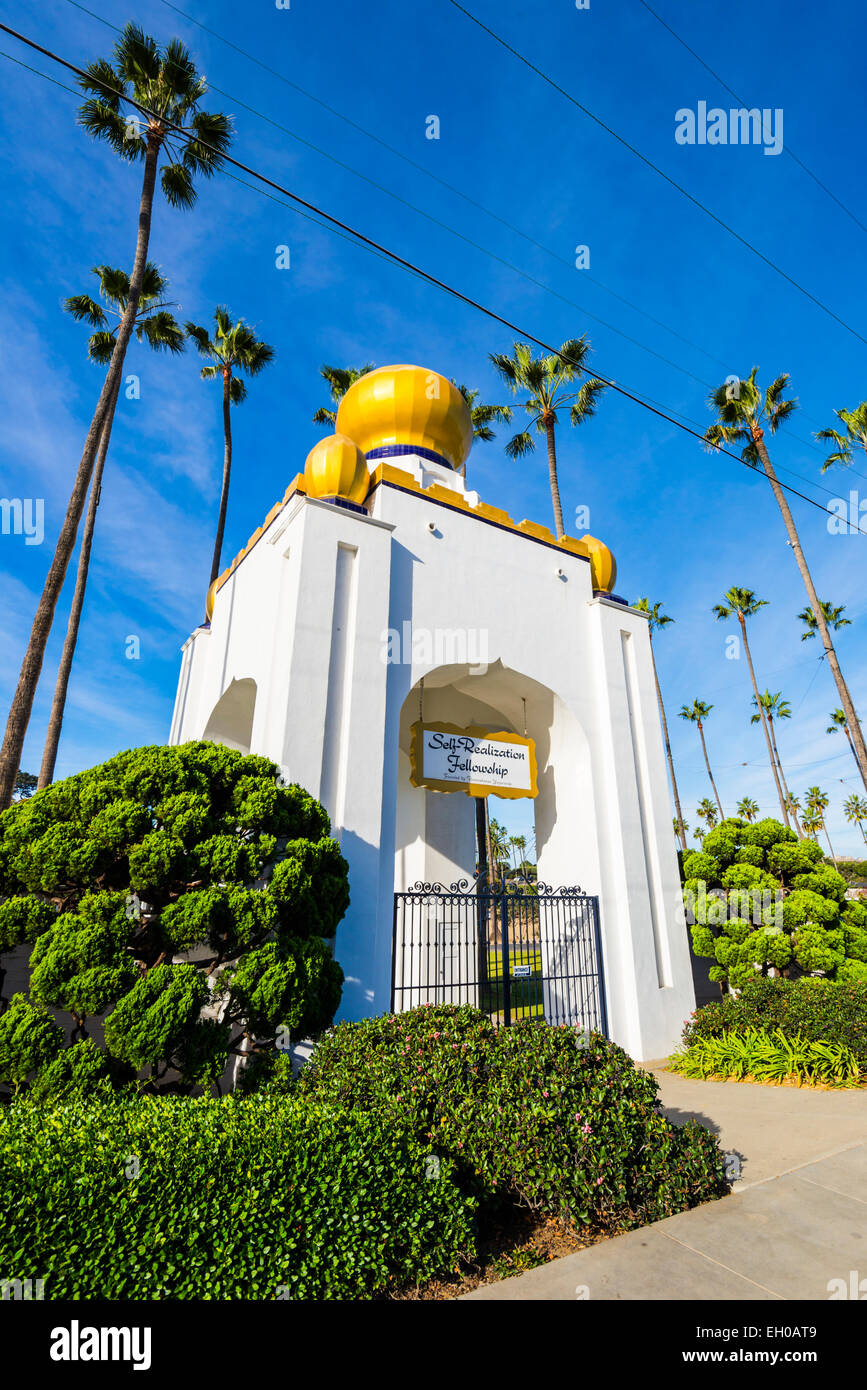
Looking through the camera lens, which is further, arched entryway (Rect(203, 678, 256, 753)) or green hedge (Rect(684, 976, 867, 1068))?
arched entryway (Rect(203, 678, 256, 753))

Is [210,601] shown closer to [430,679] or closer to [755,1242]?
[430,679]

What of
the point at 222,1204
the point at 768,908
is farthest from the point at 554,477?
the point at 222,1204

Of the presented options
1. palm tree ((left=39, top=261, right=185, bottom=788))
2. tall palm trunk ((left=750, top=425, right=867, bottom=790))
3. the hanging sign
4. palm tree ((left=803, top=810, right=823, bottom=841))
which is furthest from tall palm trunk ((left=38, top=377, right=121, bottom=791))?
palm tree ((left=803, top=810, right=823, bottom=841))

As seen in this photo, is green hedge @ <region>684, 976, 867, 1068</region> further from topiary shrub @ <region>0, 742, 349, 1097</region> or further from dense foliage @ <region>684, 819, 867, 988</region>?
topiary shrub @ <region>0, 742, 349, 1097</region>

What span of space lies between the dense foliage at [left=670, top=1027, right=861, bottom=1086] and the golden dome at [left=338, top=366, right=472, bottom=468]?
11.1m

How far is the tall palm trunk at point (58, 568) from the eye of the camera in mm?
9844

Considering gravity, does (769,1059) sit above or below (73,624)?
below

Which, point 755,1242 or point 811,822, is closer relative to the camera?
point 755,1242

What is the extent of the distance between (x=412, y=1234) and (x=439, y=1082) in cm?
115

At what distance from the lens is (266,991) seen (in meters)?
5.35

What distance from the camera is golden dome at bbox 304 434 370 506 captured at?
9461 mm

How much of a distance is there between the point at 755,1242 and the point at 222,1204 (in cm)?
319

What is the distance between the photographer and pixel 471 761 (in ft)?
32.6

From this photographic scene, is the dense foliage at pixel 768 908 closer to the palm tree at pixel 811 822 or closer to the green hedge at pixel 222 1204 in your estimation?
the green hedge at pixel 222 1204
